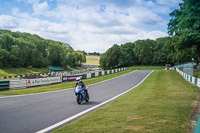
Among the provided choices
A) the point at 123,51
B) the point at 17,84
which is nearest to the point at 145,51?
the point at 123,51

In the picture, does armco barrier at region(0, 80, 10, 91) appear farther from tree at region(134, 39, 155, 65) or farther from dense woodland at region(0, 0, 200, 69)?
tree at region(134, 39, 155, 65)

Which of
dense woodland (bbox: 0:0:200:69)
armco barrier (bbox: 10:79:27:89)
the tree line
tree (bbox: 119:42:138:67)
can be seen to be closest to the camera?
armco barrier (bbox: 10:79:27:89)

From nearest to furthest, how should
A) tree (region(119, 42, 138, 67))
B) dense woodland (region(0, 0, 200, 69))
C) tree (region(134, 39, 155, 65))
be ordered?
dense woodland (region(0, 0, 200, 69)), tree (region(119, 42, 138, 67)), tree (region(134, 39, 155, 65))

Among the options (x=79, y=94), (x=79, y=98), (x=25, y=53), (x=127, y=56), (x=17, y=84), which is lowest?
(x=17, y=84)

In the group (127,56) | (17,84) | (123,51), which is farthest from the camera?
(123,51)

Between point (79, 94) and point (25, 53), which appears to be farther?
point (25, 53)

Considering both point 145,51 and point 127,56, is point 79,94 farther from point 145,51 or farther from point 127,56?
point 145,51

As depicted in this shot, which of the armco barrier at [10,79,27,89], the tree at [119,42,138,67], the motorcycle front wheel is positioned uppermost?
the tree at [119,42,138,67]

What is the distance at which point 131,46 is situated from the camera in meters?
124

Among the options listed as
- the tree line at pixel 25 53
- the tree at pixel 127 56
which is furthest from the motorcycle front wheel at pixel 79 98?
the tree at pixel 127 56

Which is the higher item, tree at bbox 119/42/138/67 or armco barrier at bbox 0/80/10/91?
tree at bbox 119/42/138/67

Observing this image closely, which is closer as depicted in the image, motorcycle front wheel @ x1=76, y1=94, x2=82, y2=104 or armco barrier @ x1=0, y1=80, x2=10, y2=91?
motorcycle front wheel @ x1=76, y1=94, x2=82, y2=104

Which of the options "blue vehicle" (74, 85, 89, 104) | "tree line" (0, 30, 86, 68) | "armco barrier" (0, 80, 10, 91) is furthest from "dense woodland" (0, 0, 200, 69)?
"armco barrier" (0, 80, 10, 91)

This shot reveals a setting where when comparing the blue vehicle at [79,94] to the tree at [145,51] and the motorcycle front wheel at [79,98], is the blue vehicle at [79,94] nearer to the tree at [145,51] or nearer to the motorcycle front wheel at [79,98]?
the motorcycle front wheel at [79,98]
